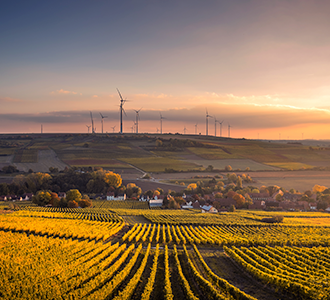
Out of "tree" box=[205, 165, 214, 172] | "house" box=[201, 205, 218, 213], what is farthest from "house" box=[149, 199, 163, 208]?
"tree" box=[205, 165, 214, 172]

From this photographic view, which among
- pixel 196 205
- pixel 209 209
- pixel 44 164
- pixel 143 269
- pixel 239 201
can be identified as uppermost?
Answer: pixel 143 269

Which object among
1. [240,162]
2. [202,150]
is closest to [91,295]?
[240,162]

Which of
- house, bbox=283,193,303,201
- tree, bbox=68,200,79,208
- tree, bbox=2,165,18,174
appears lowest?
house, bbox=283,193,303,201

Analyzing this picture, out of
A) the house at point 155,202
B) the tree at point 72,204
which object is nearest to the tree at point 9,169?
the tree at point 72,204

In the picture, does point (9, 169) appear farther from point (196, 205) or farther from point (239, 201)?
point (239, 201)

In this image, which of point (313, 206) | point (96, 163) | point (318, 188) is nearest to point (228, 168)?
point (318, 188)

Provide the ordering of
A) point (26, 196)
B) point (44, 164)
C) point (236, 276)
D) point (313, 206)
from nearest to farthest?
point (236, 276), point (313, 206), point (26, 196), point (44, 164)

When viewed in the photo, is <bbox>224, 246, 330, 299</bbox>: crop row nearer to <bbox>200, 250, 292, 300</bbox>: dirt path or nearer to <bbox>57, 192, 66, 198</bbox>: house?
<bbox>200, 250, 292, 300</bbox>: dirt path

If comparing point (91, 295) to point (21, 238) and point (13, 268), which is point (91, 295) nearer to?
point (13, 268)
